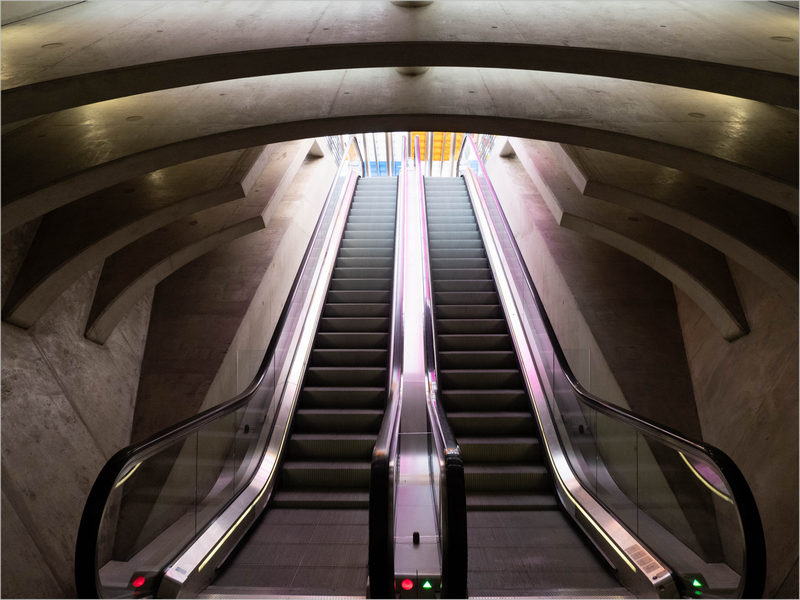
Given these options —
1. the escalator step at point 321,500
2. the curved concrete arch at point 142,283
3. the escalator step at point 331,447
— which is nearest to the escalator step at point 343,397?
the escalator step at point 331,447

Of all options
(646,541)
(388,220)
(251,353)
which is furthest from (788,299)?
(388,220)

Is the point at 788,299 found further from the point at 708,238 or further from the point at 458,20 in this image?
the point at 458,20

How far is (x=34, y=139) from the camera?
495 cm

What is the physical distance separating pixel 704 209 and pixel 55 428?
20.6 feet

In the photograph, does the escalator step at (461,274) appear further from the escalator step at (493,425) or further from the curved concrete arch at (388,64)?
the curved concrete arch at (388,64)

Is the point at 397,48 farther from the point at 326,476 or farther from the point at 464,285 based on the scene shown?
the point at 464,285

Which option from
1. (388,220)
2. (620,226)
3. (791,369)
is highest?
(388,220)

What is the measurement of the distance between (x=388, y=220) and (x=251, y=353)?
5.35 metres

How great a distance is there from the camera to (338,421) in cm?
681

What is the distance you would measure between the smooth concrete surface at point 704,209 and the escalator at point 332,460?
3213 millimetres

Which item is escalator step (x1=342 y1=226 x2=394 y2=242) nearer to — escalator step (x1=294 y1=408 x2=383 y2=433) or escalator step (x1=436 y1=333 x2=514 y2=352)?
escalator step (x1=436 y1=333 x2=514 y2=352)

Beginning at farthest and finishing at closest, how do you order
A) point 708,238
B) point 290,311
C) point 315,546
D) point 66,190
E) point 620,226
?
point 290,311 → point 620,226 → point 708,238 → point 315,546 → point 66,190

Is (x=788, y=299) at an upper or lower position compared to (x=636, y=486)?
upper

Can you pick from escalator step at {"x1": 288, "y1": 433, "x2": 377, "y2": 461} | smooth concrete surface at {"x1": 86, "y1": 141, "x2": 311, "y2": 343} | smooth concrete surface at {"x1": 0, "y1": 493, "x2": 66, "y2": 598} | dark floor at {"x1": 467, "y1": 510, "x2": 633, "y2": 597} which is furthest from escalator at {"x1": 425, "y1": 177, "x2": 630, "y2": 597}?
smooth concrete surface at {"x1": 0, "y1": 493, "x2": 66, "y2": 598}
